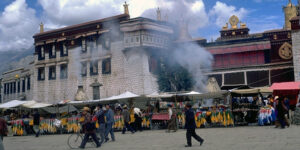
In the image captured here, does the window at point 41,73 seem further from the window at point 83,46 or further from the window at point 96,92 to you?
the window at point 96,92

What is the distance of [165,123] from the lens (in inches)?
909

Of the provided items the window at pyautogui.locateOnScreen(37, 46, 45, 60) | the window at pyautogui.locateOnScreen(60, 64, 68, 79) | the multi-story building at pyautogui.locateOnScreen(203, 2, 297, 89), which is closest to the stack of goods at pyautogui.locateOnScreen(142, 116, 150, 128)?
the multi-story building at pyautogui.locateOnScreen(203, 2, 297, 89)

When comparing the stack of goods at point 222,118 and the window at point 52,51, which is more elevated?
the window at point 52,51

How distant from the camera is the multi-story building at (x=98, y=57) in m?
38.0

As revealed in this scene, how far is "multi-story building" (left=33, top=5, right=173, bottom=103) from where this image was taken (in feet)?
125

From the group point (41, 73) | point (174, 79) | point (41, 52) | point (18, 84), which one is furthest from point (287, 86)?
point (18, 84)

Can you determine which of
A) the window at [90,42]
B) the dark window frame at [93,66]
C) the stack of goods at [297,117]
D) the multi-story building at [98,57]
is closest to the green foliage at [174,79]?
the multi-story building at [98,57]

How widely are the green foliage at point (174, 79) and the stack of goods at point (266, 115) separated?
16.3 metres

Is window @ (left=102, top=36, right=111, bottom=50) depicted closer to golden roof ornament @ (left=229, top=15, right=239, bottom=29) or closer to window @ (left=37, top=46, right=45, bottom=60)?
window @ (left=37, top=46, right=45, bottom=60)

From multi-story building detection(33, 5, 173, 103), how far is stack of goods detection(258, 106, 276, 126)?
19091 millimetres

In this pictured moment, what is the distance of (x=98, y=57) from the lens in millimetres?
41562

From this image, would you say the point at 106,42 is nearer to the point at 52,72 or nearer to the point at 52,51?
the point at 52,51

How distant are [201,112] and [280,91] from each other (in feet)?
24.1

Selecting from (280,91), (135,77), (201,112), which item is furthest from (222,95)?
(135,77)
